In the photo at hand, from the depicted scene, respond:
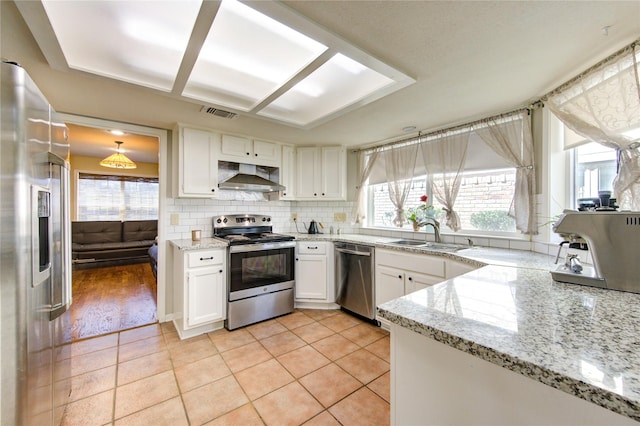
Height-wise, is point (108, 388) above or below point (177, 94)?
below

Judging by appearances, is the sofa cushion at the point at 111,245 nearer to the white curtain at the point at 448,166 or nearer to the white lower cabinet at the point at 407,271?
the white lower cabinet at the point at 407,271

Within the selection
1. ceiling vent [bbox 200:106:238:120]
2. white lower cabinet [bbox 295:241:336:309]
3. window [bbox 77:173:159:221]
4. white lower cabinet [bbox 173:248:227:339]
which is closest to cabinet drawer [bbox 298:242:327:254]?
white lower cabinet [bbox 295:241:336:309]

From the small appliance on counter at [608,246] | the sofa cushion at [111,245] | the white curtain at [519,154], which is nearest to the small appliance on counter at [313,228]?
the white curtain at [519,154]

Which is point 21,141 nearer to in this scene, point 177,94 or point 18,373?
point 18,373

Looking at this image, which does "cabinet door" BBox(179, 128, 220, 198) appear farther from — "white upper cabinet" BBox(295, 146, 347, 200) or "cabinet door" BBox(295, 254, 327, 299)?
"cabinet door" BBox(295, 254, 327, 299)

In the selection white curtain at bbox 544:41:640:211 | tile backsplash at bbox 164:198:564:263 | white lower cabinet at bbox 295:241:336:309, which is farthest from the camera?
white lower cabinet at bbox 295:241:336:309

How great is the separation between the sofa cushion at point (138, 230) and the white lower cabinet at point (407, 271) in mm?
5554

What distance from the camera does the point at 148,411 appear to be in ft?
5.39

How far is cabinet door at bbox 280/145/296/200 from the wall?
4377 mm

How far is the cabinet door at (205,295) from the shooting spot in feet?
8.38

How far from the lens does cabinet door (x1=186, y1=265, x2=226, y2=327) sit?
101 inches

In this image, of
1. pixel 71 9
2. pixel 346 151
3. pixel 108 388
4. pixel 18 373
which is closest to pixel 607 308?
pixel 18 373

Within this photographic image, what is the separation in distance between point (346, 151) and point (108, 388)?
3475 millimetres

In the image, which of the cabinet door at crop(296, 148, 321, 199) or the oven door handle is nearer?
the oven door handle
